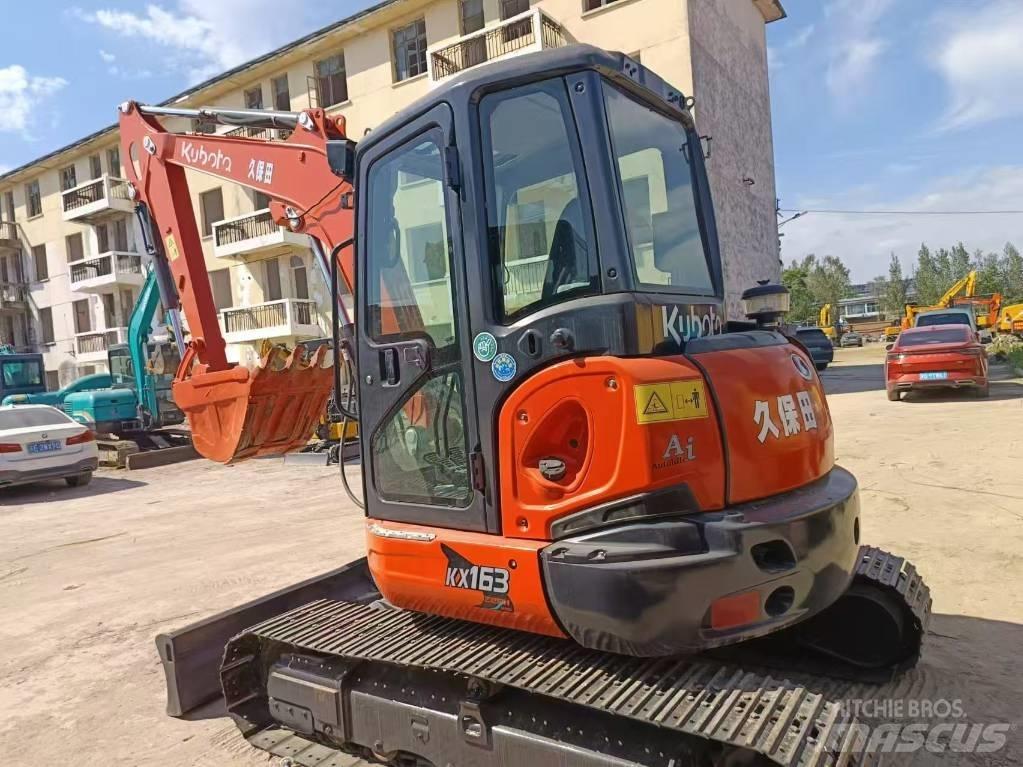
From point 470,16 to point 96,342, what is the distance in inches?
818

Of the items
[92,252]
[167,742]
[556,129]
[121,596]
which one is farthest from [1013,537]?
[92,252]

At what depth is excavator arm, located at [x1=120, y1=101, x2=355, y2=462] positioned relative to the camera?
4.89 metres

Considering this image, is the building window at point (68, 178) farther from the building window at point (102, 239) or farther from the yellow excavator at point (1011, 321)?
the yellow excavator at point (1011, 321)

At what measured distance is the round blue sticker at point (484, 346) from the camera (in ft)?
9.19

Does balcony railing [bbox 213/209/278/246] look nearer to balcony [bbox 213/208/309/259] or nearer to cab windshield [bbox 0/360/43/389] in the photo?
balcony [bbox 213/208/309/259]

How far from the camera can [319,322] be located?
920 inches

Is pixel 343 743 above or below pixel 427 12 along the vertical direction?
below

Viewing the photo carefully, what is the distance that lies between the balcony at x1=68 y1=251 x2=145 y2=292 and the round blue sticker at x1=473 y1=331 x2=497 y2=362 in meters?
29.7

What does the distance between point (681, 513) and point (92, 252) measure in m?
34.4

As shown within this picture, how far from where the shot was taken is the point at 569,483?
264 centimetres

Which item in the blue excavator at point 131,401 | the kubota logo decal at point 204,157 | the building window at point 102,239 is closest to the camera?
the kubota logo decal at point 204,157

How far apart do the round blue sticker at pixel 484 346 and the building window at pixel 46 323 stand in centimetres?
3680

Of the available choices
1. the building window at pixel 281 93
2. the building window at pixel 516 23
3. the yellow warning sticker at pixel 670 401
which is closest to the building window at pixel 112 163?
the building window at pixel 281 93

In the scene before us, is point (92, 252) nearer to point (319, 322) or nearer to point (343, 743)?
point (319, 322)
